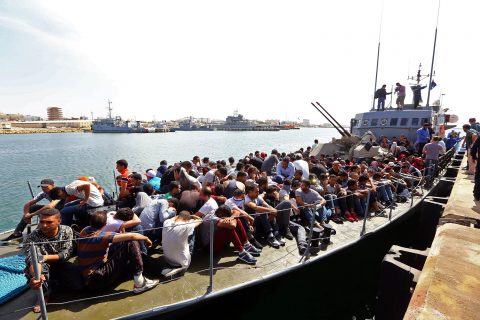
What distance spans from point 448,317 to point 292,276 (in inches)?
123

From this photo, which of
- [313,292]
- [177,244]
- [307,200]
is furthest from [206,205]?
[313,292]

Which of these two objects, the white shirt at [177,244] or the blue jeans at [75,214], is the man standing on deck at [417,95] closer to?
the white shirt at [177,244]

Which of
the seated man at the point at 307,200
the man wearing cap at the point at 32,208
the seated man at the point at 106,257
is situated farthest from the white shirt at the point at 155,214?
the seated man at the point at 307,200

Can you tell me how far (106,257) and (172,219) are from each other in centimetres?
112

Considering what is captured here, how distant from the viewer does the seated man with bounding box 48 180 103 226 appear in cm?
485

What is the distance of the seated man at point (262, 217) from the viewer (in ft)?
17.4

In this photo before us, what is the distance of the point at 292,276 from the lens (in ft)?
17.4

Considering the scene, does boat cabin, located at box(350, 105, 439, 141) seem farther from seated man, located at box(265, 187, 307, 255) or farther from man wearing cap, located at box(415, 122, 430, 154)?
seated man, located at box(265, 187, 307, 255)

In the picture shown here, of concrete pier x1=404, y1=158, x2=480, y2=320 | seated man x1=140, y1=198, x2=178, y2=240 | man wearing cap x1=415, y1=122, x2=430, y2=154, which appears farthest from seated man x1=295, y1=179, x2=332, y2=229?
man wearing cap x1=415, y1=122, x2=430, y2=154

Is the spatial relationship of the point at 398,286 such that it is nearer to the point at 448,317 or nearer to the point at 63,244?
the point at 448,317

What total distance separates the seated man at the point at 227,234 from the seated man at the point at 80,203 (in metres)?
2.37

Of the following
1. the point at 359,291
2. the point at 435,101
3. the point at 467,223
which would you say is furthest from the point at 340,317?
the point at 435,101

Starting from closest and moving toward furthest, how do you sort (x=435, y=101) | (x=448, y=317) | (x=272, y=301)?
(x=448, y=317), (x=272, y=301), (x=435, y=101)

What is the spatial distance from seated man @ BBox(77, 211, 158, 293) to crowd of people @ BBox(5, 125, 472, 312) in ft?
0.04
